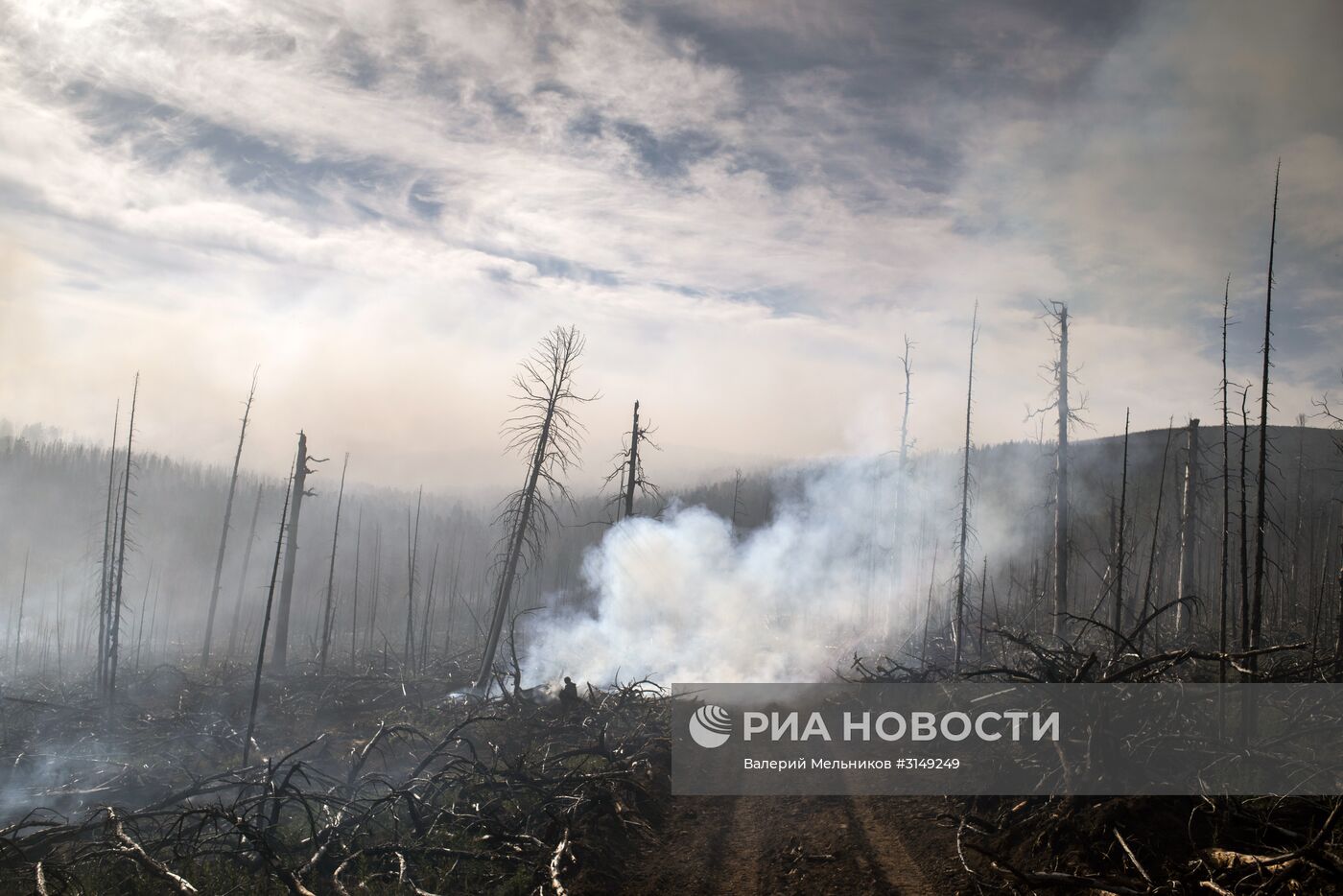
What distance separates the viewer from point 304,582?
79688 mm

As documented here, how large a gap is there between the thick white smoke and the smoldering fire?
594cm

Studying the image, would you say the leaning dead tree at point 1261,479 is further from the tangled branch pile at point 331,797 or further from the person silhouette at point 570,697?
the person silhouette at point 570,697

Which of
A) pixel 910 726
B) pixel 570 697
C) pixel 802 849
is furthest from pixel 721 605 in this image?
pixel 802 849

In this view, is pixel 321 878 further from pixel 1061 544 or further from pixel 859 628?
pixel 859 628

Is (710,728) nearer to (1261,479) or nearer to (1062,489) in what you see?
(1261,479)

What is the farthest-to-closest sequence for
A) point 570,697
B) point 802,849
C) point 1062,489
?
point 1062,489
point 570,697
point 802,849

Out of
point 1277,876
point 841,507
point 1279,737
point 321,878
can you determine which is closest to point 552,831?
point 321,878

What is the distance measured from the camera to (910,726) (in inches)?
514

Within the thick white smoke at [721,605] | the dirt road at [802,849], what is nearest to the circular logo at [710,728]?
the dirt road at [802,849]

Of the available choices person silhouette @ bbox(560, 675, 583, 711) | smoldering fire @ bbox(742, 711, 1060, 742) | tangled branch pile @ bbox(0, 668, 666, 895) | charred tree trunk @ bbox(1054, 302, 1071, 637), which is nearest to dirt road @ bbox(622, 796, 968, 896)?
tangled branch pile @ bbox(0, 668, 666, 895)

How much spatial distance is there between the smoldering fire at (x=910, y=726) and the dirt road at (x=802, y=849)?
60.6 inches

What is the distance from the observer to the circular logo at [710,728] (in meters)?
13.6

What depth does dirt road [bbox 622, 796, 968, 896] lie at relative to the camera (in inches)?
307

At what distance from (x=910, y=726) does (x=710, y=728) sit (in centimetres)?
382
